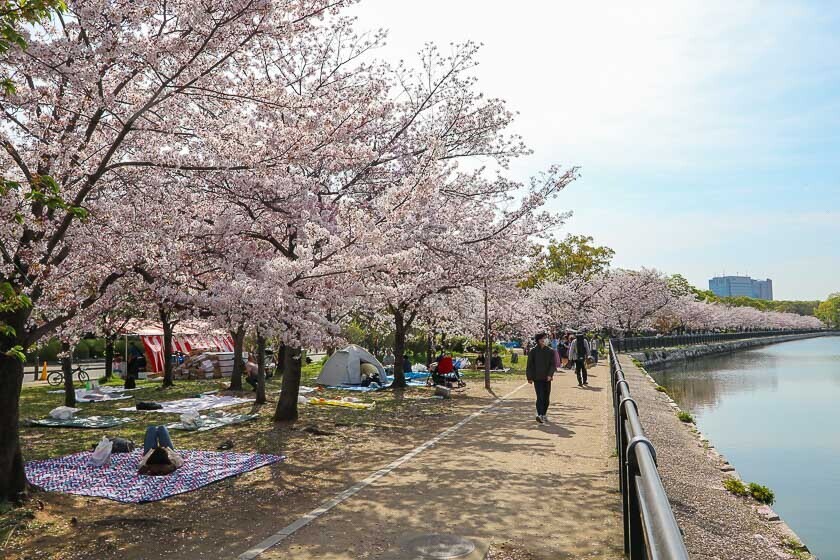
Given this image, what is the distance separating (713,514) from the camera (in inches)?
312

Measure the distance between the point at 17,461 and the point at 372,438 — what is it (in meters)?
6.35

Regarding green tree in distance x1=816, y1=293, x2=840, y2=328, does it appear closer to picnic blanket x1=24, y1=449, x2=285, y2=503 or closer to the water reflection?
the water reflection

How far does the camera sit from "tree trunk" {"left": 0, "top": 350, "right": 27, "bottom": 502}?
7.74m

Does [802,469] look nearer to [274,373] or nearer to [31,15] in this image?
[31,15]

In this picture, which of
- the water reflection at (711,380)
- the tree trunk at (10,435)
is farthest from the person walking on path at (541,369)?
the water reflection at (711,380)

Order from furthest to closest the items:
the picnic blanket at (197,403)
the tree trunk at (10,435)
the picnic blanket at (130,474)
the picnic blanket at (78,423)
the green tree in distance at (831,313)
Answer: the green tree in distance at (831,313) < the picnic blanket at (197,403) < the picnic blanket at (78,423) < the picnic blanket at (130,474) < the tree trunk at (10,435)

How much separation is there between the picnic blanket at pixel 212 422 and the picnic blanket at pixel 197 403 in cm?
223

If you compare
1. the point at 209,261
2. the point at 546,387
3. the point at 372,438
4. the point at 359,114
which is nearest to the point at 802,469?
the point at 546,387

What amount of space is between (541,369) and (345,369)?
12.2m

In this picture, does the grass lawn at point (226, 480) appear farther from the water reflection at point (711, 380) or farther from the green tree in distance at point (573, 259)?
the green tree in distance at point (573, 259)

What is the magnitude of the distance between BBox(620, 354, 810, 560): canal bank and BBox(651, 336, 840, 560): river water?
6.20 ft

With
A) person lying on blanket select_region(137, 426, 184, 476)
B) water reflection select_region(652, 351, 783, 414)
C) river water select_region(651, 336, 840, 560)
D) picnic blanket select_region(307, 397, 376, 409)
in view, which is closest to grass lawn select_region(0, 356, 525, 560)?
picnic blanket select_region(307, 397, 376, 409)

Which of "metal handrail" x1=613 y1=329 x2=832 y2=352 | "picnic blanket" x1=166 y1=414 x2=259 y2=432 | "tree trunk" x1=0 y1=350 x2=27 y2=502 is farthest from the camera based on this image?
Result: "metal handrail" x1=613 y1=329 x2=832 y2=352

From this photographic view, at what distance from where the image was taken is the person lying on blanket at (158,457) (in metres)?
9.30
